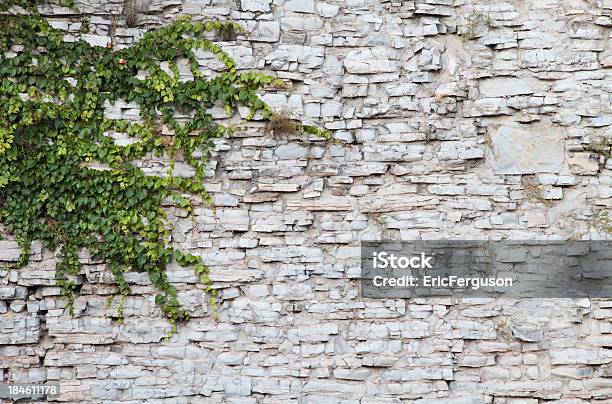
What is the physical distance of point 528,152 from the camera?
4.81 metres

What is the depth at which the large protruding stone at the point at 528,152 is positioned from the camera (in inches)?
189

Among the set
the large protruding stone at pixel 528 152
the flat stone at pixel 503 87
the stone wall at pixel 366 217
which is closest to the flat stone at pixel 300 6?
the stone wall at pixel 366 217

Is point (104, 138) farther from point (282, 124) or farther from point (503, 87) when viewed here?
point (503, 87)

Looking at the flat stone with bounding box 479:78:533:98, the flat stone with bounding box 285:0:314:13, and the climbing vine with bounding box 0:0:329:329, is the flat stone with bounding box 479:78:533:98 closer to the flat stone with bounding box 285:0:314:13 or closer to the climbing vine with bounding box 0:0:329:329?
the climbing vine with bounding box 0:0:329:329

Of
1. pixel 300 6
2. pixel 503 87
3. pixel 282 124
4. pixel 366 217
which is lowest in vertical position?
pixel 366 217

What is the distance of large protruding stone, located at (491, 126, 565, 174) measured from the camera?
4801mm

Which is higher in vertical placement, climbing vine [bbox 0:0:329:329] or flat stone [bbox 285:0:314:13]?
flat stone [bbox 285:0:314:13]

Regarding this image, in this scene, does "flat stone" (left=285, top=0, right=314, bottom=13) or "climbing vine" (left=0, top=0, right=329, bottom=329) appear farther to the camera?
"flat stone" (left=285, top=0, right=314, bottom=13)

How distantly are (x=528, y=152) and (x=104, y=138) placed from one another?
2.86 metres

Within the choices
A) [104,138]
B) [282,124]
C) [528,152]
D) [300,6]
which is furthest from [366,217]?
[104,138]

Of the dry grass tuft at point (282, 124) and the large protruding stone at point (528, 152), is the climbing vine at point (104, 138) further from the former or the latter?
the large protruding stone at point (528, 152)

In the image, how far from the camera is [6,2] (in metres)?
4.80

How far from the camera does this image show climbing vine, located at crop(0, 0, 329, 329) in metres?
4.73

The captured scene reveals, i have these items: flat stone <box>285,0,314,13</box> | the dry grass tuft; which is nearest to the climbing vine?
the dry grass tuft
